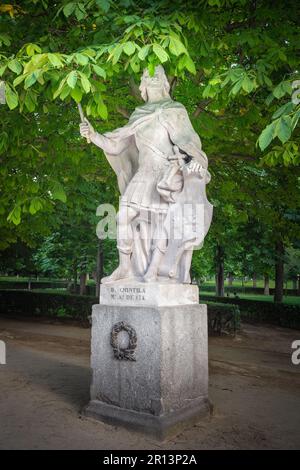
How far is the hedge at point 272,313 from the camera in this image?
18.1 metres

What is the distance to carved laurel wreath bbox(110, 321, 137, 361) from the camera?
16.0 ft

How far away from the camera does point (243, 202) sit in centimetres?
1287

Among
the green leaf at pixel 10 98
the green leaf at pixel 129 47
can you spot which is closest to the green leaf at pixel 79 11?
the green leaf at pixel 129 47

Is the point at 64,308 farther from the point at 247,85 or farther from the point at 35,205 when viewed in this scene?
the point at 247,85

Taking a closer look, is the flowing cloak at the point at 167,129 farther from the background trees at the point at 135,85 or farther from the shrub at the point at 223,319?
the shrub at the point at 223,319

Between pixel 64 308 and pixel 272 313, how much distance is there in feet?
29.9

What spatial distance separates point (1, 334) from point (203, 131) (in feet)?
28.9

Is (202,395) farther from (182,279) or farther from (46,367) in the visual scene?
(46,367)

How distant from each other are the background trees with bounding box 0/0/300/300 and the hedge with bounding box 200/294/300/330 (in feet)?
20.9

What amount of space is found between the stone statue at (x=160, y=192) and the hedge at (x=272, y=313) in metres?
14.1

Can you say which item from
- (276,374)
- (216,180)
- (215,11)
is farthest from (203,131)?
(276,374)
